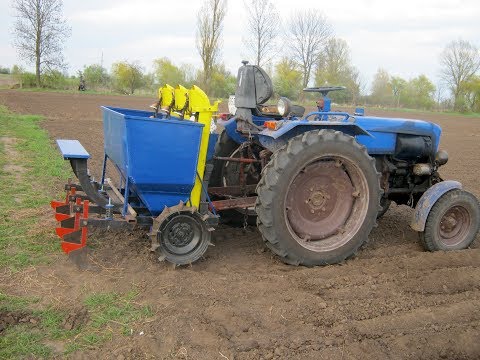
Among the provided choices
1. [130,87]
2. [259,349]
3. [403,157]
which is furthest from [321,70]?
[259,349]

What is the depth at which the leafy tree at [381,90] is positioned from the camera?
57822 millimetres

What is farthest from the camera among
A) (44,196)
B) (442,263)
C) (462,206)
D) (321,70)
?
(321,70)

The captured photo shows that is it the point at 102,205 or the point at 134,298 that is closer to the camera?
the point at 134,298

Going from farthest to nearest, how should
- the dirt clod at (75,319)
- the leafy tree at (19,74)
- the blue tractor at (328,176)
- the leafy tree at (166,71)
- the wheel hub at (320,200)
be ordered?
the leafy tree at (166,71), the leafy tree at (19,74), the wheel hub at (320,200), the blue tractor at (328,176), the dirt clod at (75,319)

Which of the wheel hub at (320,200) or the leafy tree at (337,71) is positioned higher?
the leafy tree at (337,71)

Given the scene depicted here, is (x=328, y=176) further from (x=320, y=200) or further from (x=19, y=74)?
(x=19, y=74)

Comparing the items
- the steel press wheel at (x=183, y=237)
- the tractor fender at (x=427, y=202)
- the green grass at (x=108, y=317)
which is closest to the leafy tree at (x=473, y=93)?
the tractor fender at (x=427, y=202)

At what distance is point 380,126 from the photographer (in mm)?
5090

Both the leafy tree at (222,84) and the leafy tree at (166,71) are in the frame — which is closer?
the leafy tree at (222,84)

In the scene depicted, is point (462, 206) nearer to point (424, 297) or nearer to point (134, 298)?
point (424, 297)

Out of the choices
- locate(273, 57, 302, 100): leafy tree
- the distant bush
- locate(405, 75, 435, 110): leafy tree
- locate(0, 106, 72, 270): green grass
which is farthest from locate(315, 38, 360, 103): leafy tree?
locate(0, 106, 72, 270): green grass

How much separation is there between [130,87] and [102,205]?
4794cm

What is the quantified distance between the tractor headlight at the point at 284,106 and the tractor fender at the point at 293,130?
0.39 metres

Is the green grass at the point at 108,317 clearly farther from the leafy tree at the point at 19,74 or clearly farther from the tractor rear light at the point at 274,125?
the leafy tree at the point at 19,74
